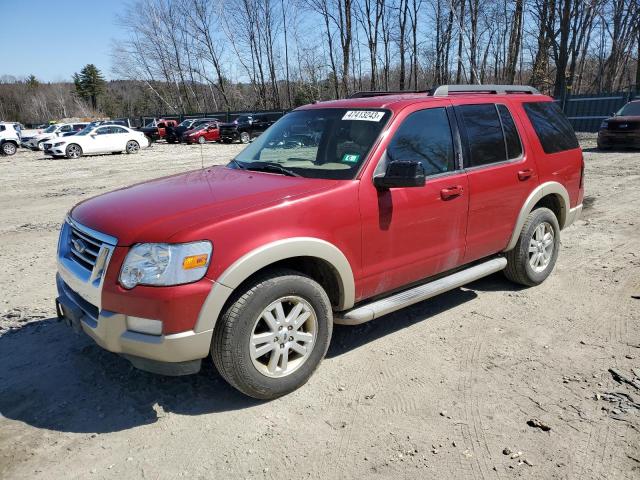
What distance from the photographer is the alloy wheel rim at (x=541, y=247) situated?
484cm

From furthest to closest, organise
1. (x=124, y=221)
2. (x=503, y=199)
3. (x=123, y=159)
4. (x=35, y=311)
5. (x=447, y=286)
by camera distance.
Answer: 1. (x=123, y=159)
2. (x=35, y=311)
3. (x=503, y=199)
4. (x=447, y=286)
5. (x=124, y=221)

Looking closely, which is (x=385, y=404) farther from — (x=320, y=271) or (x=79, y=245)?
(x=79, y=245)

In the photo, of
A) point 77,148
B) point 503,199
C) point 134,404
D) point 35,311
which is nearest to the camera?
point 134,404

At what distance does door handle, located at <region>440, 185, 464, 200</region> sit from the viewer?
3807mm

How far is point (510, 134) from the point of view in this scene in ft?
14.6

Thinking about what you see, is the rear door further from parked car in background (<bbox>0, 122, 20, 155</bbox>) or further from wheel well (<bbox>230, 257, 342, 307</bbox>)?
parked car in background (<bbox>0, 122, 20, 155</bbox>)

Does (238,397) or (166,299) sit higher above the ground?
(166,299)

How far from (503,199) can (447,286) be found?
3.28ft

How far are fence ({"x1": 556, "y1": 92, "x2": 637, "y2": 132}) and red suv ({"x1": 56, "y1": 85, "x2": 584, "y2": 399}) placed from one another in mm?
22481

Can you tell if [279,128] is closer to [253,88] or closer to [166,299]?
[166,299]

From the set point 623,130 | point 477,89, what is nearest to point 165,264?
point 477,89

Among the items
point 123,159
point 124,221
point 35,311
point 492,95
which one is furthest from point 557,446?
point 123,159

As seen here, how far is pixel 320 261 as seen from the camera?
3.30m

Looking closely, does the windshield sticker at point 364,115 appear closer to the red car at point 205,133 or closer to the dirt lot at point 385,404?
the dirt lot at point 385,404
